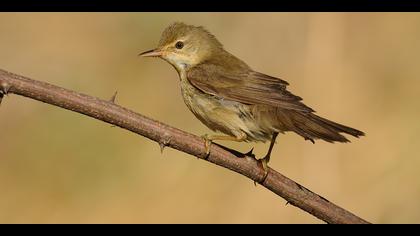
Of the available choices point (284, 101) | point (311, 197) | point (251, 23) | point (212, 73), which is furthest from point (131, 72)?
point (311, 197)

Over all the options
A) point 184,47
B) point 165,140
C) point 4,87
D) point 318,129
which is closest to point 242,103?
point 318,129

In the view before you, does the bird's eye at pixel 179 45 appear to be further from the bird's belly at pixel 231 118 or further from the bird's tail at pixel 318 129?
the bird's tail at pixel 318 129

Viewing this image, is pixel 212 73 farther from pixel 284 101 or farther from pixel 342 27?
pixel 342 27

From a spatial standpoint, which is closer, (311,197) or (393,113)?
(311,197)

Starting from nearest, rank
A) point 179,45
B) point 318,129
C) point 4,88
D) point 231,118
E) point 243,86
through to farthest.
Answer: point 4,88 < point 318,129 < point 231,118 < point 243,86 < point 179,45

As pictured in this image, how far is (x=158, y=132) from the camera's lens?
367cm

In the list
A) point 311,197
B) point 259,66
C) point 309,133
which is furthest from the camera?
point 259,66

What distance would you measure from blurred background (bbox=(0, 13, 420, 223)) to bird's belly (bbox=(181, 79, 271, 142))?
2844 millimetres

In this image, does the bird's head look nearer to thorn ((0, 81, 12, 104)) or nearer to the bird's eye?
the bird's eye

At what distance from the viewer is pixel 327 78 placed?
9.19 m

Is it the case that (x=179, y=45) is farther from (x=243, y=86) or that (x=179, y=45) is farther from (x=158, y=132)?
(x=158, y=132)

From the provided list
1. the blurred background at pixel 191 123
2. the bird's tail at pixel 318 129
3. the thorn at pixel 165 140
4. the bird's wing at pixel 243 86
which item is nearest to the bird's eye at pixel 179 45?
the bird's wing at pixel 243 86

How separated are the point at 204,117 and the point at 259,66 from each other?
4.33 meters

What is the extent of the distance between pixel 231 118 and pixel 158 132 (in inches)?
64.2
